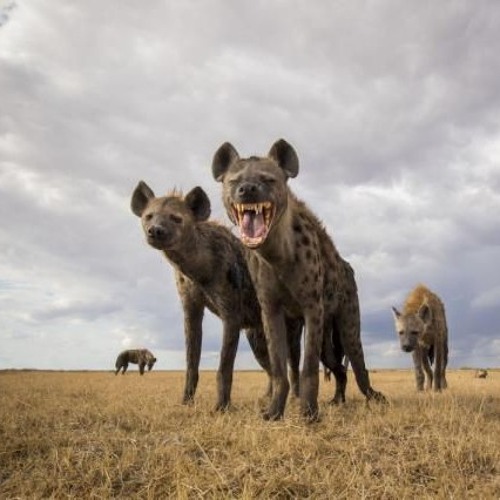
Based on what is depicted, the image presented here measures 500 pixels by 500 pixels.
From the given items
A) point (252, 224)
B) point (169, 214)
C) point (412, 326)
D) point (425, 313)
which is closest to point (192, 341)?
point (169, 214)

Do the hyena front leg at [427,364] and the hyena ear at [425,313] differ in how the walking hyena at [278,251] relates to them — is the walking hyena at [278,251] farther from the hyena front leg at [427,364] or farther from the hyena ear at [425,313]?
the hyena front leg at [427,364]

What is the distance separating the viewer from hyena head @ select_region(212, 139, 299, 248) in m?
5.66

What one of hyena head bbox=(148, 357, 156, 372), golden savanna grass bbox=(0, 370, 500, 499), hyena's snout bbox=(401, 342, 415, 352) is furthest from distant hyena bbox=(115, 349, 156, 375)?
golden savanna grass bbox=(0, 370, 500, 499)

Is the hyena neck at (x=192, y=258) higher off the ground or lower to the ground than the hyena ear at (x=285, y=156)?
lower

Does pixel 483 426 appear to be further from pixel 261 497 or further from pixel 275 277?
pixel 261 497

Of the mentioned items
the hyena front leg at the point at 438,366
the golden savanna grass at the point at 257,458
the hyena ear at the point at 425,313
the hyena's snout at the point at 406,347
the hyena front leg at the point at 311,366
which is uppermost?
the hyena ear at the point at 425,313

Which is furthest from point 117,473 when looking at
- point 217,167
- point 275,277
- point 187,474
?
point 217,167

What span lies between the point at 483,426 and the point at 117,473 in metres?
3.52

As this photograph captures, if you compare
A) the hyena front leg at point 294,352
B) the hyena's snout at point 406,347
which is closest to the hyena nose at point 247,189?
the hyena front leg at point 294,352

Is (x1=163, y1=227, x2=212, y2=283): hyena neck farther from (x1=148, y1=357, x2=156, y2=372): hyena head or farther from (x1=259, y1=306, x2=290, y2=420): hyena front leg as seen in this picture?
(x1=148, y1=357, x2=156, y2=372): hyena head

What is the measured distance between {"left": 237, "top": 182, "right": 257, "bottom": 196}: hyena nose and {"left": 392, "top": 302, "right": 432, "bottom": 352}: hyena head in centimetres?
932

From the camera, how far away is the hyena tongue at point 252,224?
567 centimetres

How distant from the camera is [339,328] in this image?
25.8ft

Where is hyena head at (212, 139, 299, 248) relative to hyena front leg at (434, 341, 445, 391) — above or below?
above
